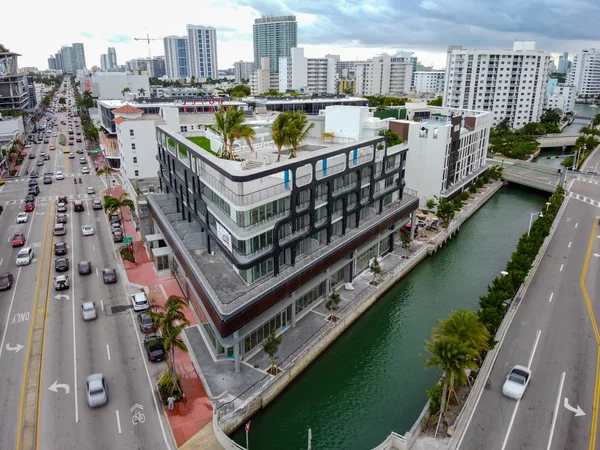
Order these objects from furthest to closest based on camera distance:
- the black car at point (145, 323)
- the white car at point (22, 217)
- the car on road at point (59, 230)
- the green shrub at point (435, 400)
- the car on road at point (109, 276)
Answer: the white car at point (22, 217) < the car on road at point (59, 230) < the car on road at point (109, 276) < the black car at point (145, 323) < the green shrub at point (435, 400)

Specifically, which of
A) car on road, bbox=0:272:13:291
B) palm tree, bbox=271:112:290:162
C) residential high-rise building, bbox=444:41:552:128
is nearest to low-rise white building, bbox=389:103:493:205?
palm tree, bbox=271:112:290:162

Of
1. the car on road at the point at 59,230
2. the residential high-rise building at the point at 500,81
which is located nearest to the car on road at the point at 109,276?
the car on road at the point at 59,230

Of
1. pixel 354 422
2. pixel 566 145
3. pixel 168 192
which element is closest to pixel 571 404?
pixel 354 422

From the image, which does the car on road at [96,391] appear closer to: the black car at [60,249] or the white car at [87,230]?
the black car at [60,249]

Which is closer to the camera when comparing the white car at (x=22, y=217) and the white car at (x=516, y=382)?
the white car at (x=516, y=382)

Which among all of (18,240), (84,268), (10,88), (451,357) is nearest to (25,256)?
(18,240)

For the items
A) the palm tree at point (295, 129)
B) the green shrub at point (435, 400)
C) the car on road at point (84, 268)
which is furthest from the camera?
the car on road at point (84, 268)

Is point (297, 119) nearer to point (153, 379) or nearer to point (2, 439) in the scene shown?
point (153, 379)
